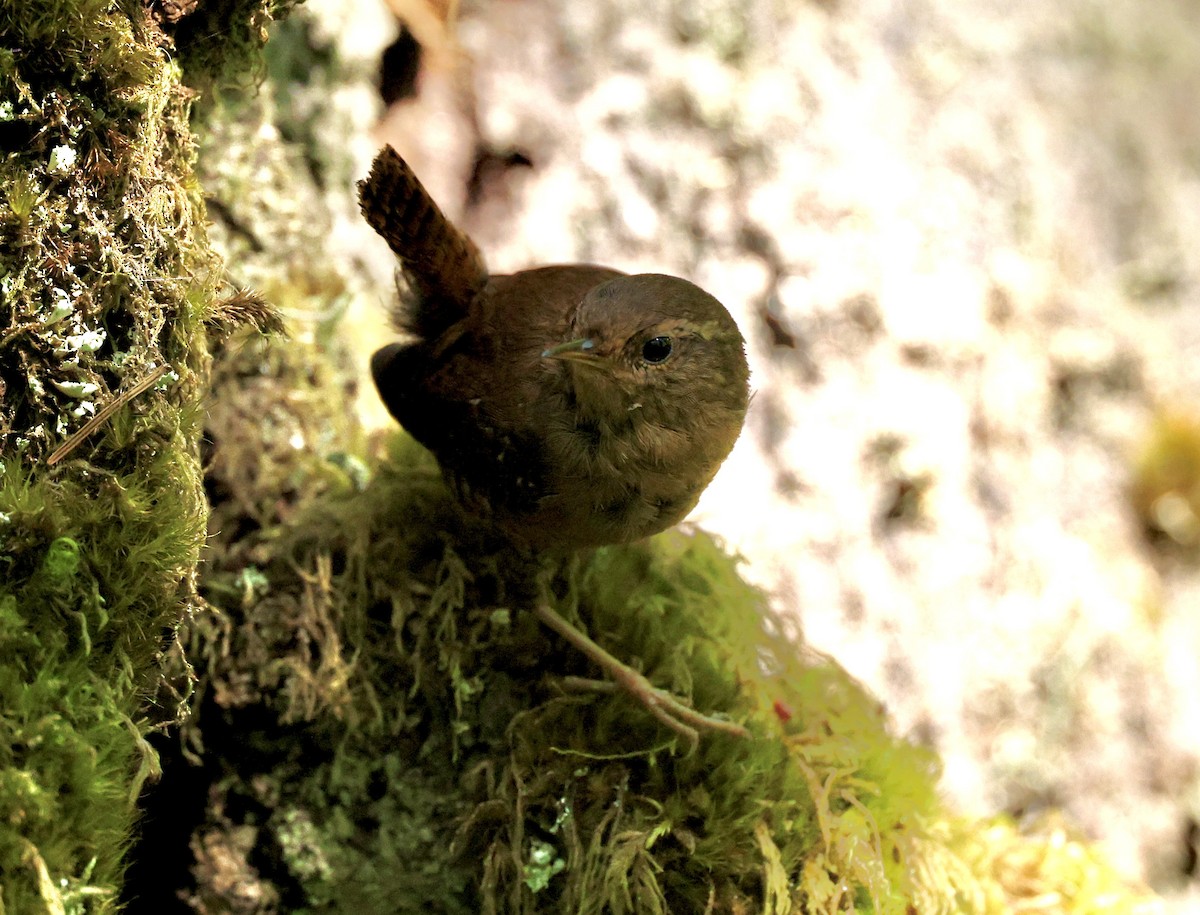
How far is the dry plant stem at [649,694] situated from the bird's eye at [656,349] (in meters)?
0.65

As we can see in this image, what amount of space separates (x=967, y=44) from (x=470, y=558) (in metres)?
2.94

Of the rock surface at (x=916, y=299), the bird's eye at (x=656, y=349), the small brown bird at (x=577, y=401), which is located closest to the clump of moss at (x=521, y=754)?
the small brown bird at (x=577, y=401)

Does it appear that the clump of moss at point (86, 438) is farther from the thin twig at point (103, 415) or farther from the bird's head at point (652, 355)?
the bird's head at point (652, 355)

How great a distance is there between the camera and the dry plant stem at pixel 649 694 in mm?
2141

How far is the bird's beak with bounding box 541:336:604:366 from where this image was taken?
2188mm

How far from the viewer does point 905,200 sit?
12.0 feet

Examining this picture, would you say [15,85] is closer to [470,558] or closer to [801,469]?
[470,558]

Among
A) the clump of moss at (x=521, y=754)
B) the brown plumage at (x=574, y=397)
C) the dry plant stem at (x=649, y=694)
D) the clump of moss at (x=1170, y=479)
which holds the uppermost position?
the brown plumage at (x=574, y=397)

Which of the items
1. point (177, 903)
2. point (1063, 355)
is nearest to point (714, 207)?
point (1063, 355)

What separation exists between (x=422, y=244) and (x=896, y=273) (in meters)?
1.99

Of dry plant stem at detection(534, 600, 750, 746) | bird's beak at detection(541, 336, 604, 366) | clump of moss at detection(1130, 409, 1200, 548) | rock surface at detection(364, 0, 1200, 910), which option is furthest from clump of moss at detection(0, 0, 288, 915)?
clump of moss at detection(1130, 409, 1200, 548)

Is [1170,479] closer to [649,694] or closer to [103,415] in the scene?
[649,694]

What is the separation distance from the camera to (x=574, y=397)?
234 cm

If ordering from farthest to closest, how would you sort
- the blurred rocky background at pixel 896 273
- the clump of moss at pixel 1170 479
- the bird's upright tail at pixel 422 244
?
the clump of moss at pixel 1170 479 → the blurred rocky background at pixel 896 273 → the bird's upright tail at pixel 422 244
